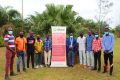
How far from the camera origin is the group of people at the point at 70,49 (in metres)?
16.4

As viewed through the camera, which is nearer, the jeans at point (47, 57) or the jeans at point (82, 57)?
the jeans at point (82, 57)

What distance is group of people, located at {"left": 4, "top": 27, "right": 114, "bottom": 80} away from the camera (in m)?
16.4

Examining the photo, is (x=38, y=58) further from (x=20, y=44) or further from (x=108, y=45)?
(x=108, y=45)

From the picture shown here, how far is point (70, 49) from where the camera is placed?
19.5 metres

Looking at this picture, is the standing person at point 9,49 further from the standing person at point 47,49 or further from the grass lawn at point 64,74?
the standing person at point 47,49

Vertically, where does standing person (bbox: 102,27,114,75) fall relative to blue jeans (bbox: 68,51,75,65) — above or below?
above

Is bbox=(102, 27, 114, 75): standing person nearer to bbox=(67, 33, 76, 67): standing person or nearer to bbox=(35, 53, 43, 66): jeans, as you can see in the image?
bbox=(67, 33, 76, 67): standing person

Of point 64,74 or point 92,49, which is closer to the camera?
point 64,74

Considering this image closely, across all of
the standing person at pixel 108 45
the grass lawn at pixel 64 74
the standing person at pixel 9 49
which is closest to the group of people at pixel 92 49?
the standing person at pixel 108 45

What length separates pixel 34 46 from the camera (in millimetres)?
18766

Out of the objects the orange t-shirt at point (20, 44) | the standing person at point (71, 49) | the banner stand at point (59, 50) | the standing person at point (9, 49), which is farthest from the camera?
the banner stand at point (59, 50)

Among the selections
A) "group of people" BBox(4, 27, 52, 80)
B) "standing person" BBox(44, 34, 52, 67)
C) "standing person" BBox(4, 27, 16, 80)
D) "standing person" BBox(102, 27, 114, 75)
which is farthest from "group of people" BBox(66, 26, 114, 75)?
"standing person" BBox(4, 27, 16, 80)

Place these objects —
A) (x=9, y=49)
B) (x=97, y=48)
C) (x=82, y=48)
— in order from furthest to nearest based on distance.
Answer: (x=82, y=48), (x=97, y=48), (x=9, y=49)

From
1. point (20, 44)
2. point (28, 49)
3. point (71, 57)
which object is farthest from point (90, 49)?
point (20, 44)
